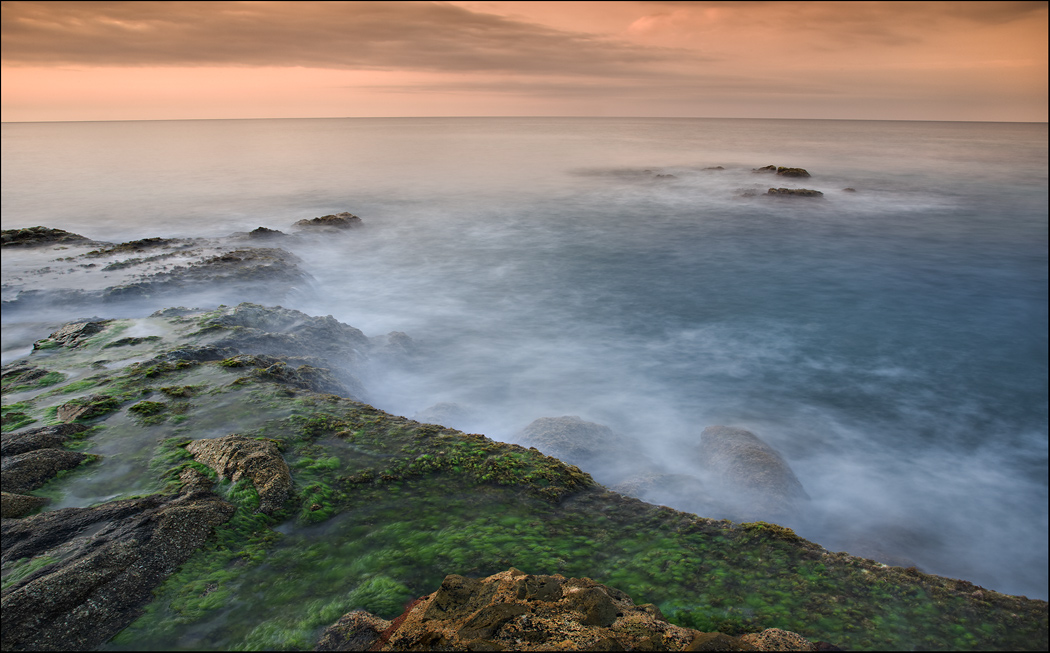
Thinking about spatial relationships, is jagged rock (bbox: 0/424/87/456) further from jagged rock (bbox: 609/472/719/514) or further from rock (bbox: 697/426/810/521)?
rock (bbox: 697/426/810/521)

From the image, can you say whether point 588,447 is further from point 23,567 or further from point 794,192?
point 794,192

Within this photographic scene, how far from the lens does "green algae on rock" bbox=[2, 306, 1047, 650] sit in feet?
11.6

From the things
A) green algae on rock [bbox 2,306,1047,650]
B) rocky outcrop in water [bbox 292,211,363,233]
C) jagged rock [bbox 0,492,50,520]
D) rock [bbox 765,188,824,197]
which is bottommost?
green algae on rock [bbox 2,306,1047,650]

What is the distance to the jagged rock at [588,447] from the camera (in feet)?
26.4

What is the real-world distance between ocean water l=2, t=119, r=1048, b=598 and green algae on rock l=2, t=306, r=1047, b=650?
341 cm

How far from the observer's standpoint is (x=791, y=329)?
557 inches

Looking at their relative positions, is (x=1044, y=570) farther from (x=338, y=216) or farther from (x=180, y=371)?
(x=338, y=216)

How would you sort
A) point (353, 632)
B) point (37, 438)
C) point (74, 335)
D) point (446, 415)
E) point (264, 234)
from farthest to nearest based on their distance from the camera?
1. point (264, 234)
2. point (74, 335)
3. point (446, 415)
4. point (37, 438)
5. point (353, 632)

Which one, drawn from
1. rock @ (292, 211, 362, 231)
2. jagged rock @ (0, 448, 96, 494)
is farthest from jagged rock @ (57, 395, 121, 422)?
rock @ (292, 211, 362, 231)

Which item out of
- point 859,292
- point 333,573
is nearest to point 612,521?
point 333,573

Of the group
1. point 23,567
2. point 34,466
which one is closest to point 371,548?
point 23,567

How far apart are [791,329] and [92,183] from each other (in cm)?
4562

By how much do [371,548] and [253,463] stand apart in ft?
5.36

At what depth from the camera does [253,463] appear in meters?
5.14
